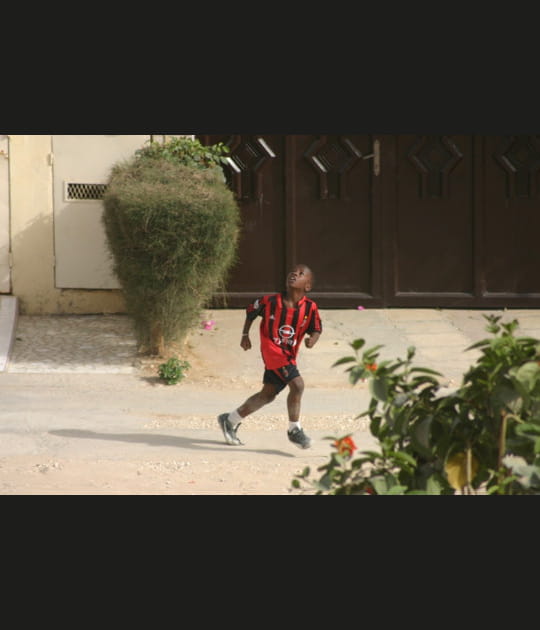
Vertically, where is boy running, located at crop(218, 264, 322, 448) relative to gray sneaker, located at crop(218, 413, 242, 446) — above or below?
above

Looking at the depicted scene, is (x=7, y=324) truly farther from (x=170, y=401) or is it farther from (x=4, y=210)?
(x=170, y=401)

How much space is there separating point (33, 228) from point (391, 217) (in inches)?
156

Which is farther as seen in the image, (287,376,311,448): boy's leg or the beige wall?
the beige wall

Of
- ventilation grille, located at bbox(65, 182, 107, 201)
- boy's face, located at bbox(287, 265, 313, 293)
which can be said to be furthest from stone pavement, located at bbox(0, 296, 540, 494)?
ventilation grille, located at bbox(65, 182, 107, 201)

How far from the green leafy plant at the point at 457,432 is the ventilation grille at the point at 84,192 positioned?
8326 mm

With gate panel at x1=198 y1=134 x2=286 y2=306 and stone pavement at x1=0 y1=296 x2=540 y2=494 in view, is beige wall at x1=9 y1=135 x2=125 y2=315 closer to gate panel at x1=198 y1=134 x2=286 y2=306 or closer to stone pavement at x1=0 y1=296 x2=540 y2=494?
stone pavement at x1=0 y1=296 x2=540 y2=494

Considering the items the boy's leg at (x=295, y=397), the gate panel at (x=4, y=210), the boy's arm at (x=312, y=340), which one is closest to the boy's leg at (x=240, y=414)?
the boy's leg at (x=295, y=397)

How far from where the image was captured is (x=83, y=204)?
12.0 metres

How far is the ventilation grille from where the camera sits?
39.3 feet

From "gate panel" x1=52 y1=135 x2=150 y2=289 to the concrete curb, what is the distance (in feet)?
1.86

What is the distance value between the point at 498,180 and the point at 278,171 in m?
2.46

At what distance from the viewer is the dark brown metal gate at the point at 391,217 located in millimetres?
12227

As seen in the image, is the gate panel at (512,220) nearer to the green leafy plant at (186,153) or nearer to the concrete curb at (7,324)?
the green leafy plant at (186,153)

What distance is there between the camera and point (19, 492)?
263 inches
